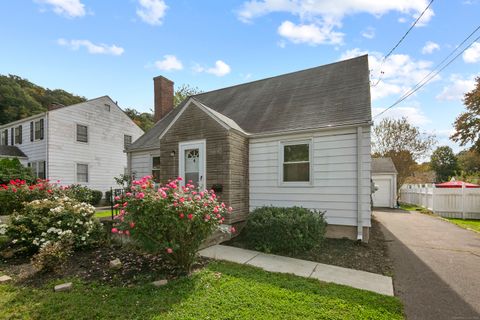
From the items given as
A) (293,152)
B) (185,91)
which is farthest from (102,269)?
(185,91)

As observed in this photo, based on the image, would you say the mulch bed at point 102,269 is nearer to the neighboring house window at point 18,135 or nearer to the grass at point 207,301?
the grass at point 207,301

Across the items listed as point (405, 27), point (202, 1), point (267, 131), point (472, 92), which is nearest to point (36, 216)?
point (267, 131)

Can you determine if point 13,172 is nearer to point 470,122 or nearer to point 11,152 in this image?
point 11,152

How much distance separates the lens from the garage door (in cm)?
1848

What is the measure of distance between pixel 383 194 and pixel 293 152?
1504 centimetres

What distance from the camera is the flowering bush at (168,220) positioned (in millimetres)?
4035

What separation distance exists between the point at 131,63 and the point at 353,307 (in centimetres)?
1245

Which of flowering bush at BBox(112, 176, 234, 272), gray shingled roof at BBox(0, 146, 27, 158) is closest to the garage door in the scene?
flowering bush at BBox(112, 176, 234, 272)

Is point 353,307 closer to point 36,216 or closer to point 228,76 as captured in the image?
point 36,216

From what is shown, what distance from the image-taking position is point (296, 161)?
7.61 m

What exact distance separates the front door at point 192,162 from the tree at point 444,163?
52.8 m

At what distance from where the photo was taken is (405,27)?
7887mm

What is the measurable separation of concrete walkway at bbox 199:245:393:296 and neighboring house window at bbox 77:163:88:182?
14.7 m

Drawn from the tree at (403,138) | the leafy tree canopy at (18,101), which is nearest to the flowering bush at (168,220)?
the tree at (403,138)
